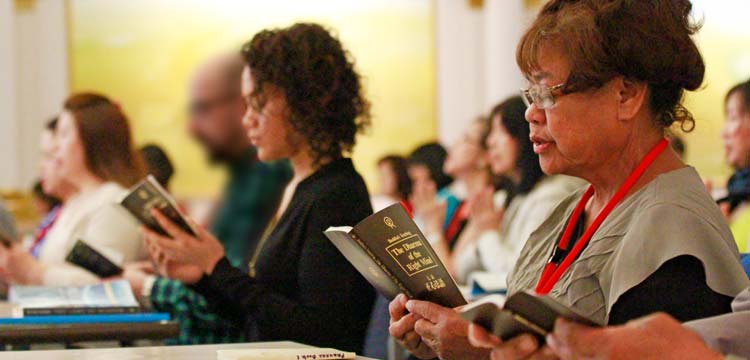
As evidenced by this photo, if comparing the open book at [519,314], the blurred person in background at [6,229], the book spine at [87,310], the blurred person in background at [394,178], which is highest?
the open book at [519,314]

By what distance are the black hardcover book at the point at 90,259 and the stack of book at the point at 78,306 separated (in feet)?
0.91

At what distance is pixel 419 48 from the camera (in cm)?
1172

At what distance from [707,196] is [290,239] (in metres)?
1.37

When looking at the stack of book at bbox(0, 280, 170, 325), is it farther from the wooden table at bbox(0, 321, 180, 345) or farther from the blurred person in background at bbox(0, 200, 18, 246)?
the blurred person in background at bbox(0, 200, 18, 246)

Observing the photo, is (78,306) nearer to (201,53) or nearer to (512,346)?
(512,346)

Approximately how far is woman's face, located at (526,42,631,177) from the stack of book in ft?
4.54

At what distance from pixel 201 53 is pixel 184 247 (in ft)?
26.0

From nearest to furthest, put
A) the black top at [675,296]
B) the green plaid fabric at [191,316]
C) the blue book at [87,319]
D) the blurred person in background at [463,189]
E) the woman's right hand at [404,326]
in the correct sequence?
the black top at [675,296]
the woman's right hand at [404,326]
the blue book at [87,319]
the green plaid fabric at [191,316]
the blurred person in background at [463,189]

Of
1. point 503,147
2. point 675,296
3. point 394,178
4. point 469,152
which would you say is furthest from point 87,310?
point 394,178

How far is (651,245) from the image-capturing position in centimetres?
218

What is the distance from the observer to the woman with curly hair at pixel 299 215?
323 cm

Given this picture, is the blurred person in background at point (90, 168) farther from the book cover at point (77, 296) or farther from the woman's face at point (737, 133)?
the woman's face at point (737, 133)

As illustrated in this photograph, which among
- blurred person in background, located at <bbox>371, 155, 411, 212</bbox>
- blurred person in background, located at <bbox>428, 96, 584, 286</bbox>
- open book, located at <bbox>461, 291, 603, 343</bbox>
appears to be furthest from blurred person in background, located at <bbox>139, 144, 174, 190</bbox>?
open book, located at <bbox>461, 291, 603, 343</bbox>

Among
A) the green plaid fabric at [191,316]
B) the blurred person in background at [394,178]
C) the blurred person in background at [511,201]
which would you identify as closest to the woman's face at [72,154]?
the green plaid fabric at [191,316]
